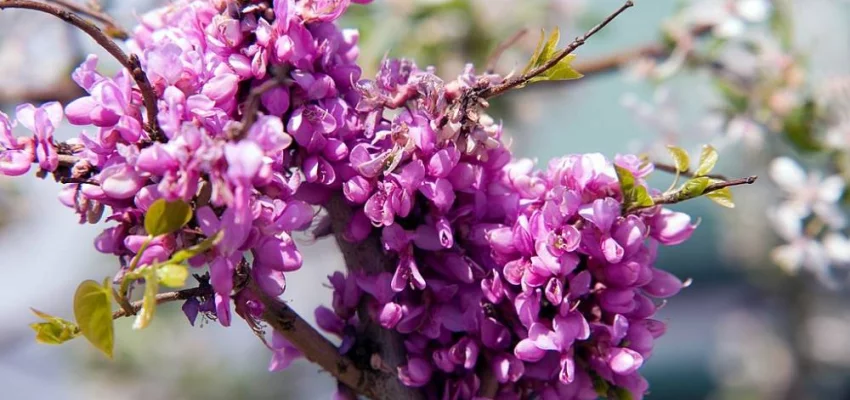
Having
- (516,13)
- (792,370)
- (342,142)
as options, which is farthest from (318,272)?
(342,142)

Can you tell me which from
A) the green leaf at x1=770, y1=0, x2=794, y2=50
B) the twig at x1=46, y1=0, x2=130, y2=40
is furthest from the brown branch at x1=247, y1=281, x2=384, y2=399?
the green leaf at x1=770, y1=0, x2=794, y2=50

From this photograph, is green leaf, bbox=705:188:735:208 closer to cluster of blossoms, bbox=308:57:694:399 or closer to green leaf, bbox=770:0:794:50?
cluster of blossoms, bbox=308:57:694:399

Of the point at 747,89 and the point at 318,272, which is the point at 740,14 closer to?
the point at 747,89

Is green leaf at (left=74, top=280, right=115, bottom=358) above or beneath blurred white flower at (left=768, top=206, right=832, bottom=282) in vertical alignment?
above

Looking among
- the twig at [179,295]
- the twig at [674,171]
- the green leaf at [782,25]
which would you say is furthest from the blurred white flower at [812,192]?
the twig at [179,295]

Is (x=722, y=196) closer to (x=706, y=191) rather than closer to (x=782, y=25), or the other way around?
(x=706, y=191)

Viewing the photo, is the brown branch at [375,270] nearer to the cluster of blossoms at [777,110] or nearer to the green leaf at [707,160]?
the green leaf at [707,160]
